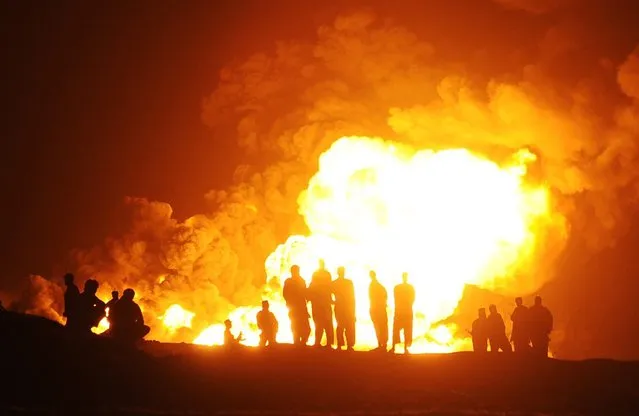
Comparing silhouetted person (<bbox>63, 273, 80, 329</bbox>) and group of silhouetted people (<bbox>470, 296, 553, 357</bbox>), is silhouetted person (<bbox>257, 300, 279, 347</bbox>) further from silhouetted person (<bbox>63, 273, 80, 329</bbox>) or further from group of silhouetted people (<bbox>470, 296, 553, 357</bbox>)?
group of silhouetted people (<bbox>470, 296, 553, 357</bbox>)

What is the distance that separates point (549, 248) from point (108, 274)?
26291mm

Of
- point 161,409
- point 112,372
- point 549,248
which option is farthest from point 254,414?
point 549,248

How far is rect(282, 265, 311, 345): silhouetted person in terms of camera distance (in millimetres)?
23031

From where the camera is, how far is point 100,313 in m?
21.7

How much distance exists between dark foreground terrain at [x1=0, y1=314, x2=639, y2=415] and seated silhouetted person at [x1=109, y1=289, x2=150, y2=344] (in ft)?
2.90

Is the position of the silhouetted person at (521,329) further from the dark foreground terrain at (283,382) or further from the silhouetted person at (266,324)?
the silhouetted person at (266,324)

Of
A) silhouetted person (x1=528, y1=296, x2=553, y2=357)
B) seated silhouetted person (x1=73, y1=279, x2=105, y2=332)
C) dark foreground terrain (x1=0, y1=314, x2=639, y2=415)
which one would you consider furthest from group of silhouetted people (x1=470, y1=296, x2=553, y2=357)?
seated silhouetted person (x1=73, y1=279, x2=105, y2=332)

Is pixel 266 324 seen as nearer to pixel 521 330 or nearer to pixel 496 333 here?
pixel 496 333

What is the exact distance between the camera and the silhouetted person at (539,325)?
76.0 feet

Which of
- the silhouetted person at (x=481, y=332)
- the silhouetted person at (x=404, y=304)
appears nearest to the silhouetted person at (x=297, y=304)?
the silhouetted person at (x=404, y=304)

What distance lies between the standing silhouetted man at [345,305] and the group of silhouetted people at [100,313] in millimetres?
5608

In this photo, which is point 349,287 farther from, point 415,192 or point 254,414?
point 415,192

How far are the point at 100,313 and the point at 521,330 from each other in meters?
12.6

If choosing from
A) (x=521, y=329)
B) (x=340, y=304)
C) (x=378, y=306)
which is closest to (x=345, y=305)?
(x=340, y=304)
